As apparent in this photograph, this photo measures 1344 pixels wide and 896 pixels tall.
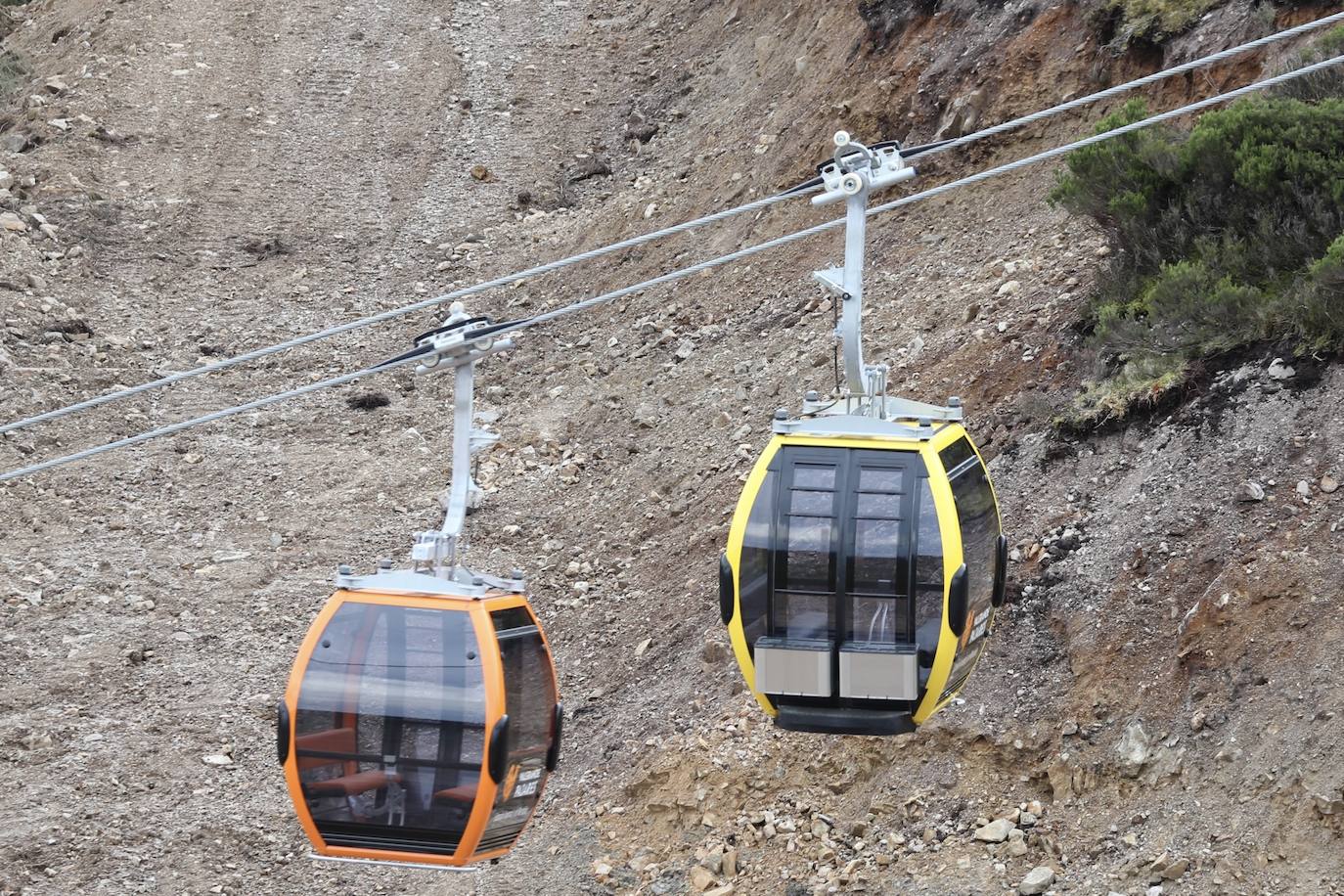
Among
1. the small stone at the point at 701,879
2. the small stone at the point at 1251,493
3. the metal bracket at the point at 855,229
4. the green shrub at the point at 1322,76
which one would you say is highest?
the green shrub at the point at 1322,76

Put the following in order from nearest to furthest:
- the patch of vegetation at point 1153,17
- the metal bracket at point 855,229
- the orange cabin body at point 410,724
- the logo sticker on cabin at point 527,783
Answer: the orange cabin body at point 410,724 < the logo sticker on cabin at point 527,783 < the metal bracket at point 855,229 < the patch of vegetation at point 1153,17

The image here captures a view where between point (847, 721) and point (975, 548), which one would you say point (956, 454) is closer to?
point (975, 548)

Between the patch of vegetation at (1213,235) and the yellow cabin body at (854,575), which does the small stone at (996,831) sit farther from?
the patch of vegetation at (1213,235)

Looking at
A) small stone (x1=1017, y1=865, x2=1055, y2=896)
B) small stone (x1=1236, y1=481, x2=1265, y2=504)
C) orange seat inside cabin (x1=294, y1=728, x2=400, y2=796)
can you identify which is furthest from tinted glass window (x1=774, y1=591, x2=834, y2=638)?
small stone (x1=1236, y1=481, x2=1265, y2=504)

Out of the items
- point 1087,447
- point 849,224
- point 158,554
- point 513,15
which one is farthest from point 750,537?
point 513,15

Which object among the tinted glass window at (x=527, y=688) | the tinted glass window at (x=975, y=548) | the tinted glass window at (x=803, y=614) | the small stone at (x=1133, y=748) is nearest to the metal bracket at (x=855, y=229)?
the tinted glass window at (x=975, y=548)

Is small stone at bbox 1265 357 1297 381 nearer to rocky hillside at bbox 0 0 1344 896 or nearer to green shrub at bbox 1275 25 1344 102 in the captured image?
rocky hillside at bbox 0 0 1344 896

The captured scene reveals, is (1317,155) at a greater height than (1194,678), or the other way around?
(1317,155)

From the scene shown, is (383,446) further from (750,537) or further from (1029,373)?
(750,537)
